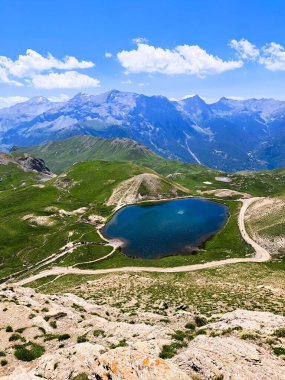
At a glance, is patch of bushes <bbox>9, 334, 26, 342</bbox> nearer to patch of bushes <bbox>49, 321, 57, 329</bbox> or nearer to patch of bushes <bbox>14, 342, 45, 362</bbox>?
patch of bushes <bbox>14, 342, 45, 362</bbox>

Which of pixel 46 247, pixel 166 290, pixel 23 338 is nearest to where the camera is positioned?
pixel 23 338

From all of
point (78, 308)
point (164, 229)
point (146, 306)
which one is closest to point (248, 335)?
point (78, 308)

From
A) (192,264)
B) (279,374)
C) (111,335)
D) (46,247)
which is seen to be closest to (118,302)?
(111,335)

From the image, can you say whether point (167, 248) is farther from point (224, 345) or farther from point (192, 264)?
point (224, 345)

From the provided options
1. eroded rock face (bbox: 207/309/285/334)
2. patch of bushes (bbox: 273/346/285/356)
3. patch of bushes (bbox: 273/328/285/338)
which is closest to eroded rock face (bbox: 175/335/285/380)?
patch of bushes (bbox: 273/346/285/356)

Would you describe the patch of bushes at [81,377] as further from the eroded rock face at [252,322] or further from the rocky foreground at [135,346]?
the eroded rock face at [252,322]

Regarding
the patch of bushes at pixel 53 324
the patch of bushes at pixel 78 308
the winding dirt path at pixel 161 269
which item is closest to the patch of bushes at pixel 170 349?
the patch of bushes at pixel 53 324

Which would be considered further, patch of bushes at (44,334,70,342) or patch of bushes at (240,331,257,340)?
patch of bushes at (44,334,70,342)
